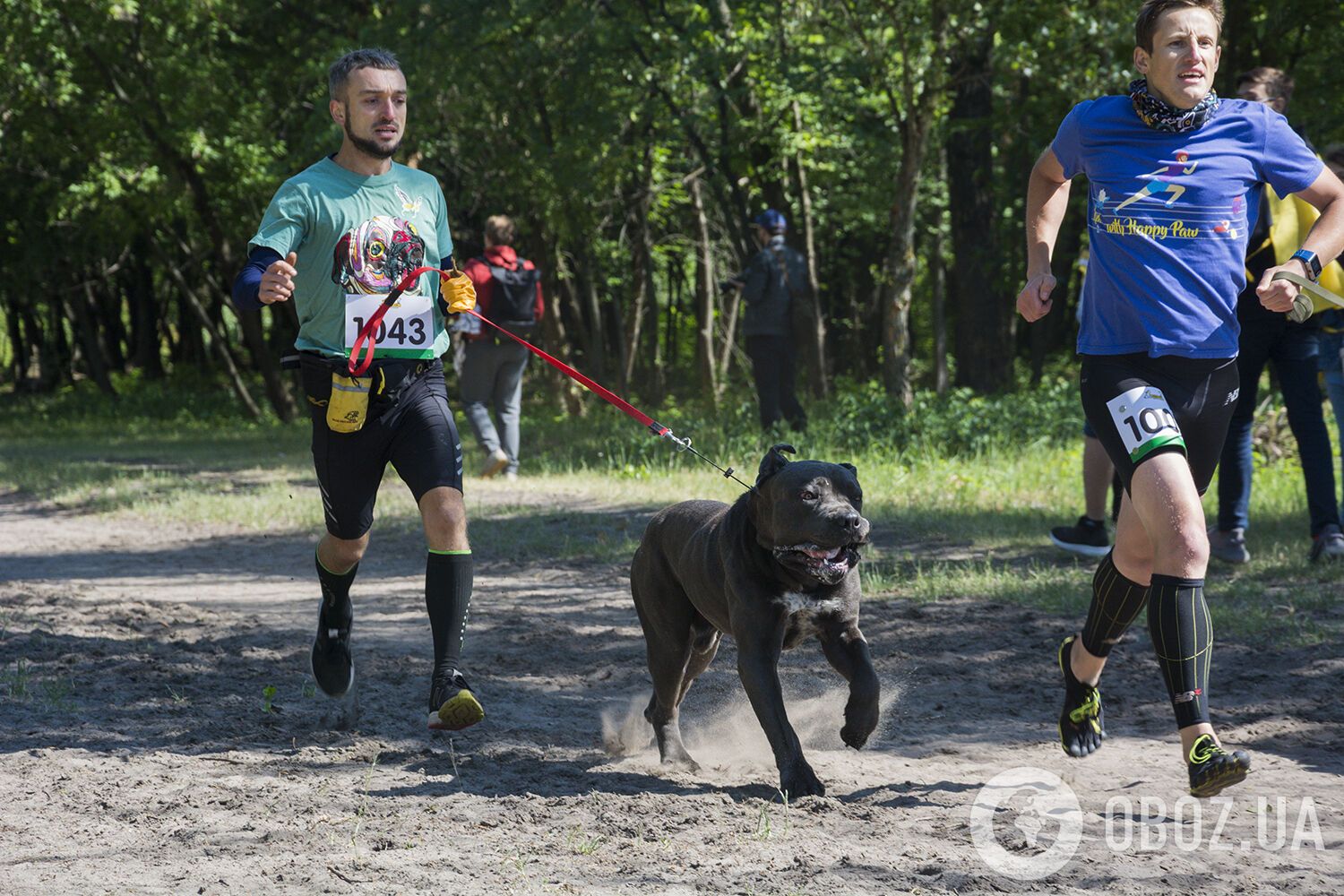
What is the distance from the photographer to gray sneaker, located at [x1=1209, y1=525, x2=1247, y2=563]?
7297 millimetres

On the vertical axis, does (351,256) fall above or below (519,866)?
above

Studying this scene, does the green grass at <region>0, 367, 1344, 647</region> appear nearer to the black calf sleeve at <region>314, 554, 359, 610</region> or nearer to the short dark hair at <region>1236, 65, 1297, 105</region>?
the short dark hair at <region>1236, 65, 1297, 105</region>

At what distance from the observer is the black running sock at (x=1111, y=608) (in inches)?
161

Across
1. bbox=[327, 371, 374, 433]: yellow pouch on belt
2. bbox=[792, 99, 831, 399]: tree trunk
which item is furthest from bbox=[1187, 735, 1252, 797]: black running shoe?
bbox=[792, 99, 831, 399]: tree trunk

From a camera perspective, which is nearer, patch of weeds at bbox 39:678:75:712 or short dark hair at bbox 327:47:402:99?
short dark hair at bbox 327:47:402:99

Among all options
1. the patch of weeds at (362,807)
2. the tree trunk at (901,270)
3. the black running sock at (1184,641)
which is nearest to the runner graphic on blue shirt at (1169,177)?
the black running sock at (1184,641)

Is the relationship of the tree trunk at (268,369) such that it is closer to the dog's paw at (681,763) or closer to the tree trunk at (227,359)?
the tree trunk at (227,359)

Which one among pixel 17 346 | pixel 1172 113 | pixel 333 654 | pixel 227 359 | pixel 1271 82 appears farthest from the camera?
pixel 17 346

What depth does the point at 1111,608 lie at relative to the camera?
13.5 feet

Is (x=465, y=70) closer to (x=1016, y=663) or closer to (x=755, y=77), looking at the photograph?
(x=755, y=77)

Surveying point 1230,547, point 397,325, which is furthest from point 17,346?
point 397,325

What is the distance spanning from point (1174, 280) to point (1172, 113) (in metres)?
0.47

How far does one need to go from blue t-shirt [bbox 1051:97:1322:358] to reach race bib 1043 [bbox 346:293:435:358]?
2.07m

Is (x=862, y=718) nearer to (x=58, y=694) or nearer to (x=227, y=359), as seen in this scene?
(x=58, y=694)
